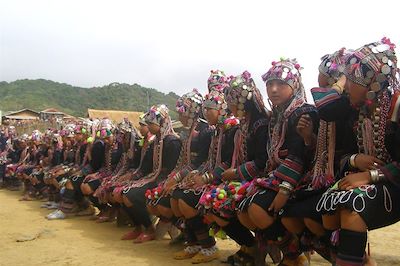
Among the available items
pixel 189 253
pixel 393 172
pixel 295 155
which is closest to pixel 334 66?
pixel 295 155

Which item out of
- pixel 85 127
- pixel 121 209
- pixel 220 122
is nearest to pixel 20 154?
pixel 85 127

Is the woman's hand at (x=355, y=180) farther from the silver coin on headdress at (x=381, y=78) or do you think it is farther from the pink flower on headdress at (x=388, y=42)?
the pink flower on headdress at (x=388, y=42)

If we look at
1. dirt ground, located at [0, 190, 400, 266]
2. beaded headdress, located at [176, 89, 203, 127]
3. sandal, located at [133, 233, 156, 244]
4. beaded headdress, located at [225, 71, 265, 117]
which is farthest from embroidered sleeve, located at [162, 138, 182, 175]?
beaded headdress, located at [225, 71, 265, 117]

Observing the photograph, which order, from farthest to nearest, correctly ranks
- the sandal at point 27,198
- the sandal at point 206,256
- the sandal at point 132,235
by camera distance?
1. the sandal at point 27,198
2. the sandal at point 132,235
3. the sandal at point 206,256

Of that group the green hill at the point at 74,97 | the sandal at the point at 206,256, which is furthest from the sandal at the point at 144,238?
the green hill at the point at 74,97

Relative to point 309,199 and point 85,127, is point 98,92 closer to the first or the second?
point 85,127

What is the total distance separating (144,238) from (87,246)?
849 mm

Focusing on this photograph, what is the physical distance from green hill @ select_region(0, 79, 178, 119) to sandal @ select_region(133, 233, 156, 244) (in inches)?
2305

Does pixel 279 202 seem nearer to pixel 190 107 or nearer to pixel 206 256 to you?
pixel 206 256

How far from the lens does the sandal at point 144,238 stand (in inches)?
258

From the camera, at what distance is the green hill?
69.1m

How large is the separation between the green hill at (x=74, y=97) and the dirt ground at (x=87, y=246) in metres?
57.3

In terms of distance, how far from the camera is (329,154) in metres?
3.77

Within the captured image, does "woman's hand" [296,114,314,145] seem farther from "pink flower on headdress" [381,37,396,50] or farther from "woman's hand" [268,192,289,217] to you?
"pink flower on headdress" [381,37,396,50]
